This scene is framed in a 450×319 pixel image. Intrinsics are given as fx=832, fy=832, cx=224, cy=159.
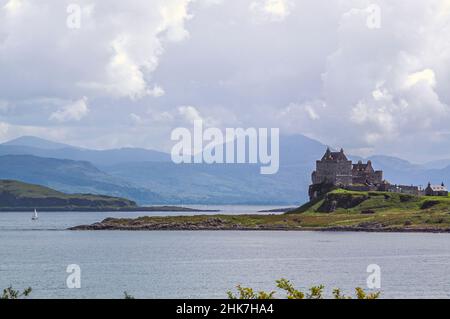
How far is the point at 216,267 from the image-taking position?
13750 cm

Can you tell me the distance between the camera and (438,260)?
14588 cm

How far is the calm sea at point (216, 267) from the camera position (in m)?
106
